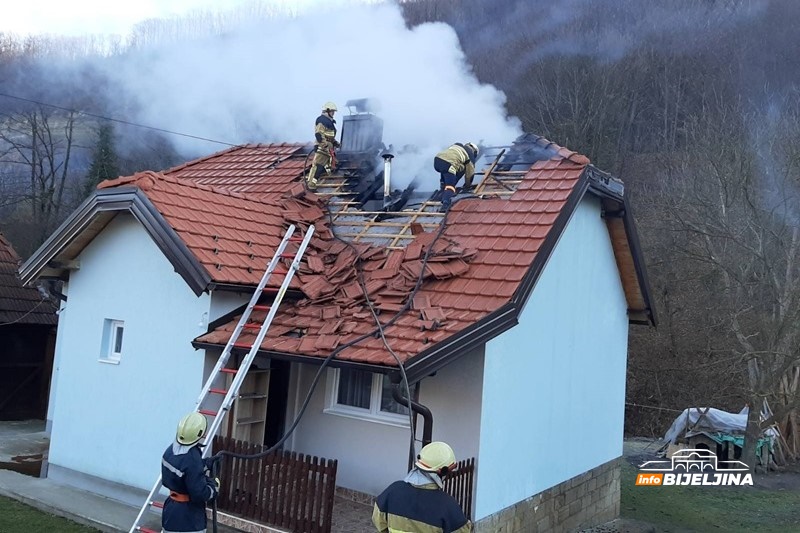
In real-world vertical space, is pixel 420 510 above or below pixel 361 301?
below

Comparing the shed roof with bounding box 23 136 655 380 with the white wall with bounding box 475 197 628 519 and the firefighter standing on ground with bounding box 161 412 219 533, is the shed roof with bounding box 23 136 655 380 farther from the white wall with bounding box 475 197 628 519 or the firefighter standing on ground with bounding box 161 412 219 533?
the firefighter standing on ground with bounding box 161 412 219 533

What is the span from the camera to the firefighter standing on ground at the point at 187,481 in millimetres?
5305

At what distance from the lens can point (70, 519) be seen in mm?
7992

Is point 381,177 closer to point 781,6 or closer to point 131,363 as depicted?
point 131,363

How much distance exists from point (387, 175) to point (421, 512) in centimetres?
719

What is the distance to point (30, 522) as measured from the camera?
7.86 m

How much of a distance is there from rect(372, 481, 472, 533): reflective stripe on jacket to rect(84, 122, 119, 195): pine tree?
97.7 feet

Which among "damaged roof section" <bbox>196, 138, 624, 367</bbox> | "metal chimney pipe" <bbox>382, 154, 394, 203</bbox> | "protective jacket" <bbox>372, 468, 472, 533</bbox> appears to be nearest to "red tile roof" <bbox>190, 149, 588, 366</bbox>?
"damaged roof section" <bbox>196, 138, 624, 367</bbox>

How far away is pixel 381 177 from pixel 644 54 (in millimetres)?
21284

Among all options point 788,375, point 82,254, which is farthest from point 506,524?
point 788,375

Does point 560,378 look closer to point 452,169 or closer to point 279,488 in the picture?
point 452,169

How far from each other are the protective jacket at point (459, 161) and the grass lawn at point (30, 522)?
6.47 metres

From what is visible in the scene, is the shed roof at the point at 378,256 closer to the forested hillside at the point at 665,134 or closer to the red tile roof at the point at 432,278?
the red tile roof at the point at 432,278

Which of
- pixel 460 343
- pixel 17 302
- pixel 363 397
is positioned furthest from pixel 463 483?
pixel 17 302
